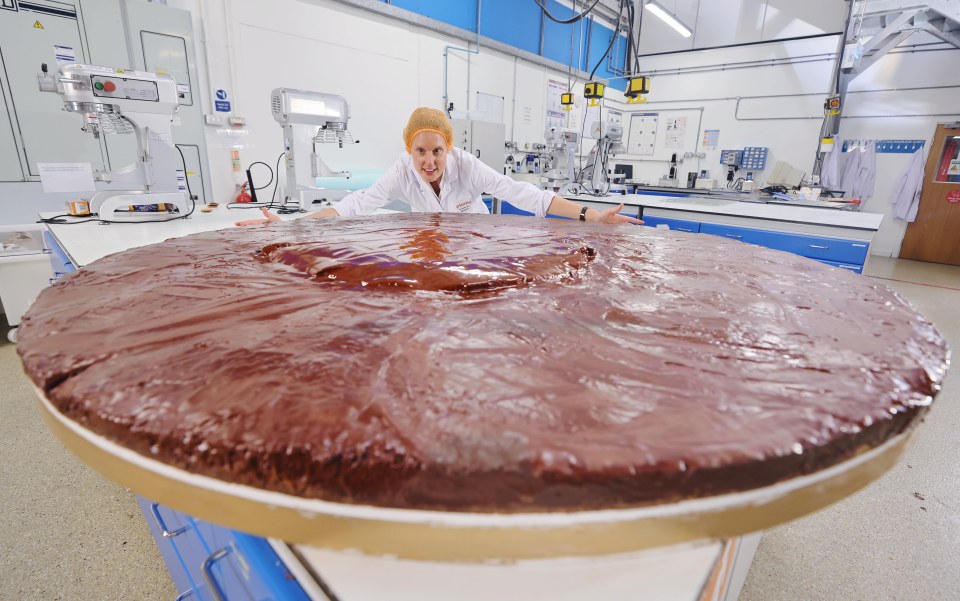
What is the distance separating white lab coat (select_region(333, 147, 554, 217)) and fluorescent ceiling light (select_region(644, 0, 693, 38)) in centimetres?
523

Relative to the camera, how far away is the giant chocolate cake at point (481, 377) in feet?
1.17

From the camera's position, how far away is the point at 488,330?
1.99 ft

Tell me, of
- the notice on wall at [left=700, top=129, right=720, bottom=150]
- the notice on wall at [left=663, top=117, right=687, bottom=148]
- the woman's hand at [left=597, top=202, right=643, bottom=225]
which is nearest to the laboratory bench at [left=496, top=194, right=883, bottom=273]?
the woman's hand at [left=597, top=202, right=643, bottom=225]

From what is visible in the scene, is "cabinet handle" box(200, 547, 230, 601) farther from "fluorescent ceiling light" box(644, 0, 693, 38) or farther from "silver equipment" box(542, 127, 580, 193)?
"fluorescent ceiling light" box(644, 0, 693, 38)

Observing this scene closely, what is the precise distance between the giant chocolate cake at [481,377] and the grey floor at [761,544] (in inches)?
42.3

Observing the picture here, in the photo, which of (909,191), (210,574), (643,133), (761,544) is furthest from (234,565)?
(643,133)

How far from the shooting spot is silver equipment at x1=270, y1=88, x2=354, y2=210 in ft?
8.04

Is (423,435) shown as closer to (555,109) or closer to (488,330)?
(488,330)

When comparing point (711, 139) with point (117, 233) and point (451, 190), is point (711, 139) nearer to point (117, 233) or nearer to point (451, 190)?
point (451, 190)

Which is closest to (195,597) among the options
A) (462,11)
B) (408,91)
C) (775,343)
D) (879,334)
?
(775,343)

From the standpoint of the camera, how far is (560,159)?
472cm

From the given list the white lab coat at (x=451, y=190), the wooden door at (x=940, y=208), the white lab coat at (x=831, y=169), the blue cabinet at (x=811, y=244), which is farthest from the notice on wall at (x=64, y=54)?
the wooden door at (x=940, y=208)

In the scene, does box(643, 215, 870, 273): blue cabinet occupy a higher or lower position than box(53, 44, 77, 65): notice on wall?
lower

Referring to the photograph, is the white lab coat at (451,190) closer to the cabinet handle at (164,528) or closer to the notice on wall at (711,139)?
the cabinet handle at (164,528)
